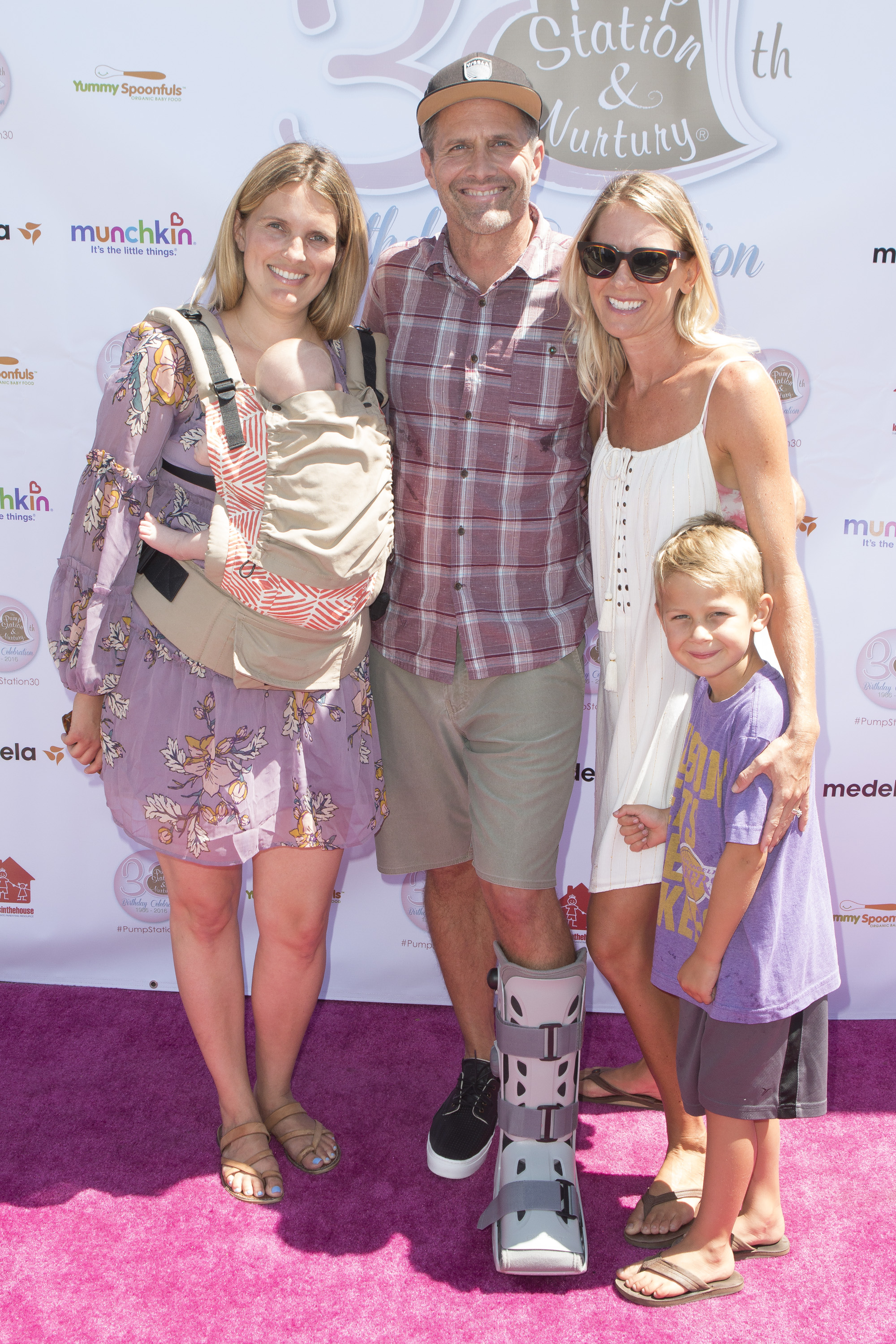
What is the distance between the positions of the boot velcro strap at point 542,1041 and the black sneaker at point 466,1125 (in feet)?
1.13

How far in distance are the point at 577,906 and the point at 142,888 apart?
4.41 ft

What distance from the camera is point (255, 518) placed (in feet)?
6.08

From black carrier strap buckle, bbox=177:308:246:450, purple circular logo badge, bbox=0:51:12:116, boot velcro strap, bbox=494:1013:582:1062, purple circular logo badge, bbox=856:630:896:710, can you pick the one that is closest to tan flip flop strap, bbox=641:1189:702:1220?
boot velcro strap, bbox=494:1013:582:1062

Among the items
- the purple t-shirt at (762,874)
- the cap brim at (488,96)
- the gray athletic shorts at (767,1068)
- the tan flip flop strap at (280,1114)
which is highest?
the cap brim at (488,96)

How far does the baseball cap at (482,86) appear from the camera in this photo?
1.98 meters

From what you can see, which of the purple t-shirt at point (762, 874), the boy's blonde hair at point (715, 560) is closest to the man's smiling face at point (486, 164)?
the boy's blonde hair at point (715, 560)

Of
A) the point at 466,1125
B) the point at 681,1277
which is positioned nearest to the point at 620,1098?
the point at 466,1125

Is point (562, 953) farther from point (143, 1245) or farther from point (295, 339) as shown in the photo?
point (295, 339)

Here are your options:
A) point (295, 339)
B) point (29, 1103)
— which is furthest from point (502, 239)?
point (29, 1103)

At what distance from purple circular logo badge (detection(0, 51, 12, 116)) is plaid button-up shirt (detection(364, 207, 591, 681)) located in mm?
1285

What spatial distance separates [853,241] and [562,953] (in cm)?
195

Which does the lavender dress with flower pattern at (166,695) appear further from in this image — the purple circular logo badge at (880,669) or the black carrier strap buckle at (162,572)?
the purple circular logo badge at (880,669)

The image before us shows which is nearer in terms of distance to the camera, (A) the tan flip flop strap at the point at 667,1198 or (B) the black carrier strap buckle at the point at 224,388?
(B) the black carrier strap buckle at the point at 224,388

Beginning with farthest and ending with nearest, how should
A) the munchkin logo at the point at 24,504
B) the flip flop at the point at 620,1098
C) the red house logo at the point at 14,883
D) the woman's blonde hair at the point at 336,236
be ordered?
1. the red house logo at the point at 14,883
2. the munchkin logo at the point at 24,504
3. the flip flop at the point at 620,1098
4. the woman's blonde hair at the point at 336,236
